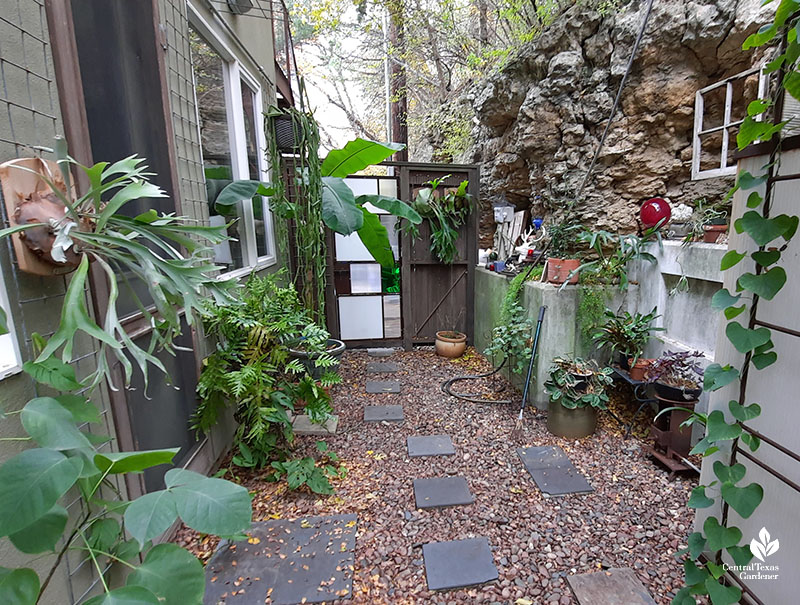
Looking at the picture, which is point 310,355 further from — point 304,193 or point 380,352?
point 380,352

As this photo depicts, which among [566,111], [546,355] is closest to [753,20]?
[566,111]

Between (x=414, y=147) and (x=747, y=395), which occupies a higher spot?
(x=414, y=147)

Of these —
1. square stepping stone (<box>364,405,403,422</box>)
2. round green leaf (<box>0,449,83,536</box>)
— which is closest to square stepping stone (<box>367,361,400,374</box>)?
square stepping stone (<box>364,405,403,422</box>)

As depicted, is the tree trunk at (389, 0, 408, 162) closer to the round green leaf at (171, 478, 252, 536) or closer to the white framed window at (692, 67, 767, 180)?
the white framed window at (692, 67, 767, 180)

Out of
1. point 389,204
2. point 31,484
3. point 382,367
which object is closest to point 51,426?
point 31,484

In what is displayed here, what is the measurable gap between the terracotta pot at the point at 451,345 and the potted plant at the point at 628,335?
5.45ft

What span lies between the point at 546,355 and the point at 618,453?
788 mm

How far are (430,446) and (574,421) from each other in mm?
1026

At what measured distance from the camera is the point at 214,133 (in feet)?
8.79

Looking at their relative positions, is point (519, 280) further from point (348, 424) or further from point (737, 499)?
point (737, 499)

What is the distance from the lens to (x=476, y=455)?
239 cm

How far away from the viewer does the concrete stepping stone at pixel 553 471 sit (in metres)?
2.05

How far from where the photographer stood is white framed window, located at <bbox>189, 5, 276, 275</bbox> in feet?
8.28

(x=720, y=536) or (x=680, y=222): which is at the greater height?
(x=680, y=222)
